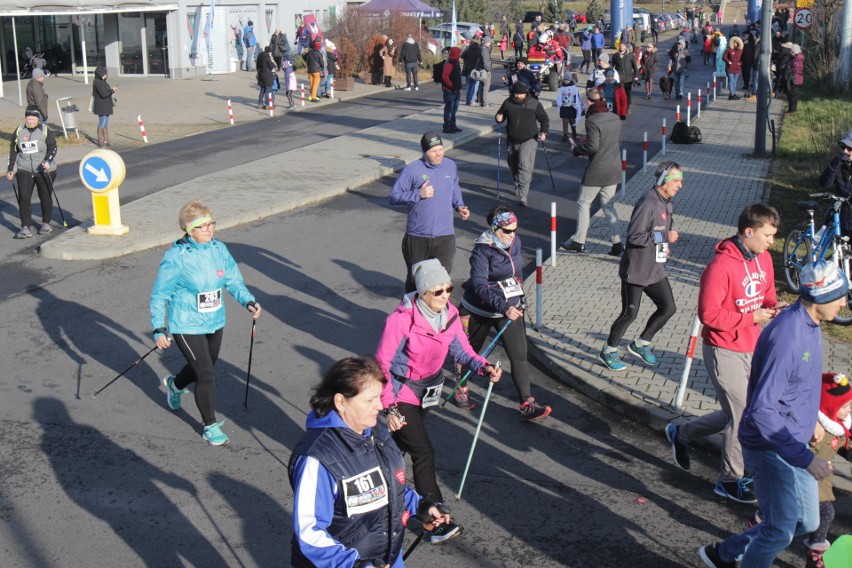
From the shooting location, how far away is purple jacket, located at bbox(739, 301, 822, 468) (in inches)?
200

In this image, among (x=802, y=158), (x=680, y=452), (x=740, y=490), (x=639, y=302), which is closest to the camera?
(x=740, y=490)

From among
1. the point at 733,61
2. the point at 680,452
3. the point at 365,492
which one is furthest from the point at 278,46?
the point at 365,492

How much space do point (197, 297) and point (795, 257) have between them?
7.63 meters

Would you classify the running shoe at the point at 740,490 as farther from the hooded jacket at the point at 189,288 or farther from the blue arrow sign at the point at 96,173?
the blue arrow sign at the point at 96,173

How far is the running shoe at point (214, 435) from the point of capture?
8.00m

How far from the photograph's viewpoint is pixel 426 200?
10141mm

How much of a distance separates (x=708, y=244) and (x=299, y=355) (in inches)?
255

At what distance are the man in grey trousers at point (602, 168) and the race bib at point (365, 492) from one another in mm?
9529

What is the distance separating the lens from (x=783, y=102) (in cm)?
3109

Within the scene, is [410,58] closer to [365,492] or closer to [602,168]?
[602,168]

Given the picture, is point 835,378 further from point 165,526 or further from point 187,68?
point 187,68

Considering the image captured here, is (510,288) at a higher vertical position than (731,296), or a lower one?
lower

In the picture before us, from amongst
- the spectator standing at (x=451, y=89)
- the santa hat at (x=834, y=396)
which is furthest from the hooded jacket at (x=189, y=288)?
the spectator standing at (x=451, y=89)

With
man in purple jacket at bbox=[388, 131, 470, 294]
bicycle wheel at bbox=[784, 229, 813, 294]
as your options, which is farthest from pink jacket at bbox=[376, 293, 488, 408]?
bicycle wheel at bbox=[784, 229, 813, 294]
